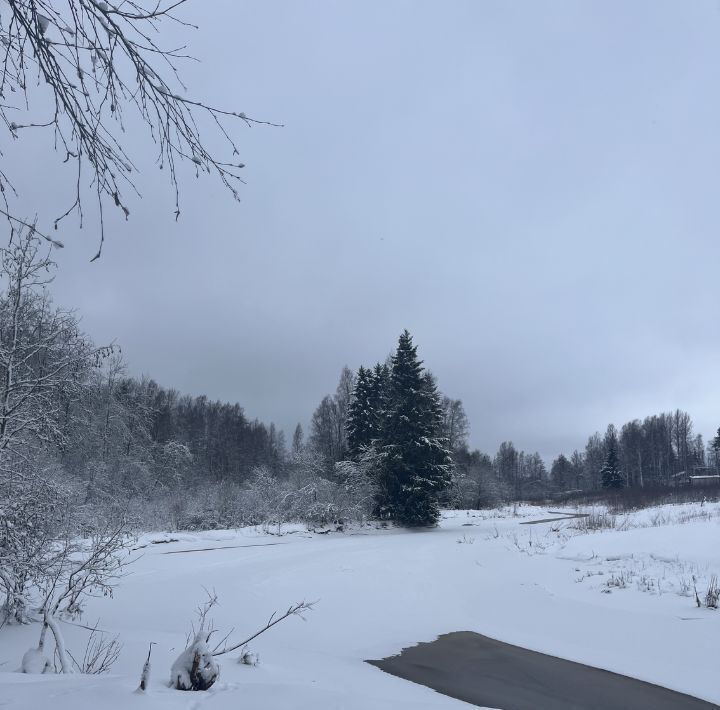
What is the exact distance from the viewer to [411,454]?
93.5ft

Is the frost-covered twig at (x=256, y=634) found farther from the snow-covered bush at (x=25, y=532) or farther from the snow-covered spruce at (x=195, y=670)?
the snow-covered bush at (x=25, y=532)

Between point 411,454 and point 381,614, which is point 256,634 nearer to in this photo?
point 381,614

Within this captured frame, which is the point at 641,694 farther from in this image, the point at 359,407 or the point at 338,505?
the point at 359,407

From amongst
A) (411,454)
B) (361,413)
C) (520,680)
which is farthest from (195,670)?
(361,413)

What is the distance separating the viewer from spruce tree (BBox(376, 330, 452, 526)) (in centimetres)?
2803

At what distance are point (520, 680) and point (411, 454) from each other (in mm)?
22048

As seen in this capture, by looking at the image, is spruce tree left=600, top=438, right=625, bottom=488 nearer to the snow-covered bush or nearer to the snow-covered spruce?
the snow-covered bush

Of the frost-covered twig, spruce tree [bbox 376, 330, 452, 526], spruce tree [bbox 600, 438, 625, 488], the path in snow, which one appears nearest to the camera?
the frost-covered twig

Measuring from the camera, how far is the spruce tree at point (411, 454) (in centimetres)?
2803

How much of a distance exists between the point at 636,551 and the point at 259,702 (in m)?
12.6

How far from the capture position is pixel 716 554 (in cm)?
1180

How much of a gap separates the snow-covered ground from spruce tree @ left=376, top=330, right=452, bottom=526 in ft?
34.6

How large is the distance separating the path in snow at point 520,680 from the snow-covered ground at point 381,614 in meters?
0.35

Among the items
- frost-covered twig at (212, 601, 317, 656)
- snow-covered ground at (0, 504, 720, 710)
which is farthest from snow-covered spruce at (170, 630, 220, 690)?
frost-covered twig at (212, 601, 317, 656)
